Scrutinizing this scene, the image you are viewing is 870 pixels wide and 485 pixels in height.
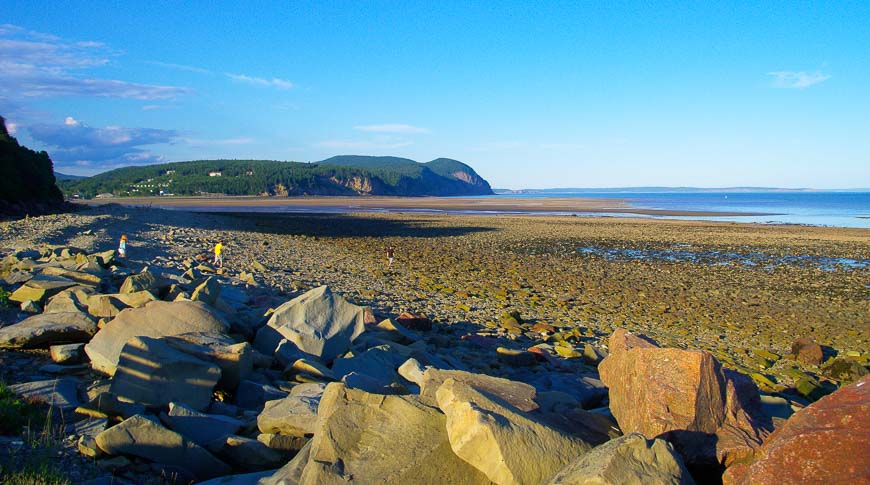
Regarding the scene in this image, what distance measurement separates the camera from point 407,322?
1183 centimetres

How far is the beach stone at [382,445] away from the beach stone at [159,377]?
1.98 metres

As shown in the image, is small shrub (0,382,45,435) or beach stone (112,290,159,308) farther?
beach stone (112,290,159,308)

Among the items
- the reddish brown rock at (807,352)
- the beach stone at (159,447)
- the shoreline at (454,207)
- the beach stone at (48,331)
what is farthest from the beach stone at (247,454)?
the shoreline at (454,207)

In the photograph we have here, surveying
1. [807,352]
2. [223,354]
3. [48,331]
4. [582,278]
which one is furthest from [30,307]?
[582,278]

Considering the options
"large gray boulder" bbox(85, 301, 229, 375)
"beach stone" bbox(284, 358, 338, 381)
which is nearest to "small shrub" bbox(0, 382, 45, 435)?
"large gray boulder" bbox(85, 301, 229, 375)

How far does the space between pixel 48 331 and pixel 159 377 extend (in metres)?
2.60

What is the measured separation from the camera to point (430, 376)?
5.12m

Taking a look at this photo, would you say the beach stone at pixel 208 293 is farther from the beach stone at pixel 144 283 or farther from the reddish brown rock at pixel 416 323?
the reddish brown rock at pixel 416 323

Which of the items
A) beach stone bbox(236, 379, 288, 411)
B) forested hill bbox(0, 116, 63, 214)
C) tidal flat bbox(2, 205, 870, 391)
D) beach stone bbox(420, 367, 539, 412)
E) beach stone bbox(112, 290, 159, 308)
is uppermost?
forested hill bbox(0, 116, 63, 214)

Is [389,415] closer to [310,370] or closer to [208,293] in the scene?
[310,370]

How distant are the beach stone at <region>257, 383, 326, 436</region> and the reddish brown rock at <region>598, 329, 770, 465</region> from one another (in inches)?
105

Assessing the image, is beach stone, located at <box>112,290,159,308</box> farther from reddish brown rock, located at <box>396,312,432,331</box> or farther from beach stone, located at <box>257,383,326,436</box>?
reddish brown rock, located at <box>396,312,432,331</box>

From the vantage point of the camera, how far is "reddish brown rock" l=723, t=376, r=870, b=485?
3154 millimetres

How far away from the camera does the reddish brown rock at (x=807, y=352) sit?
11.0m
